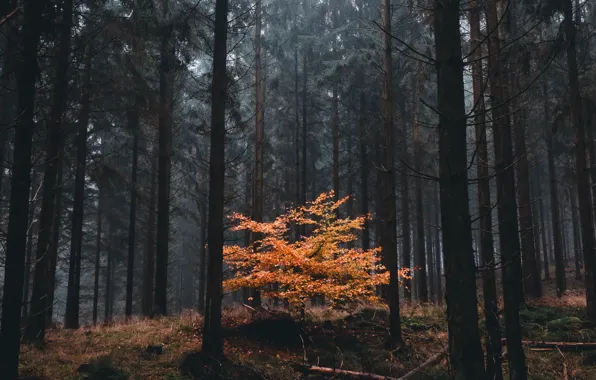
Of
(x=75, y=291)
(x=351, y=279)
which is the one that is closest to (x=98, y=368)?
(x=351, y=279)

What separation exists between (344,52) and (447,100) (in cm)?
1976

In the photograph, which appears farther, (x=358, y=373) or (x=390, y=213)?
(x=390, y=213)

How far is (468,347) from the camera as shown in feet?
11.7

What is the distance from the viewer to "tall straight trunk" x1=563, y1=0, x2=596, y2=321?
11.4 metres

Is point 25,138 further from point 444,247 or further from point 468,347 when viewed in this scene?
point 468,347

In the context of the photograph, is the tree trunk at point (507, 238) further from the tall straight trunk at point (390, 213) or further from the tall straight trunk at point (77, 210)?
the tall straight trunk at point (77, 210)

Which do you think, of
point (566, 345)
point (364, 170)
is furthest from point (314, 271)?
point (364, 170)

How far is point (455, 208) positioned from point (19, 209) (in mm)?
6273

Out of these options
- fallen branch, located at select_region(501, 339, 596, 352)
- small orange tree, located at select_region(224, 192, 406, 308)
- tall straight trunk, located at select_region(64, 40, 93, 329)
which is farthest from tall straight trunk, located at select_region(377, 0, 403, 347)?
tall straight trunk, located at select_region(64, 40, 93, 329)

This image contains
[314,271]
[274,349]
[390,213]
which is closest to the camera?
[274,349]

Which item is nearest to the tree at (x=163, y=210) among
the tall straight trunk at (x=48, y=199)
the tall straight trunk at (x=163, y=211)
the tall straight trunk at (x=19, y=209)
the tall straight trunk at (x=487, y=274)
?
the tall straight trunk at (x=163, y=211)

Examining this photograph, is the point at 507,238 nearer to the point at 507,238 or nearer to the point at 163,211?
the point at 507,238

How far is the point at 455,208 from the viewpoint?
12.3 ft

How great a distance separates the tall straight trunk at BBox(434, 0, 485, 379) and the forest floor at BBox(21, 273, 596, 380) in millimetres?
3734
